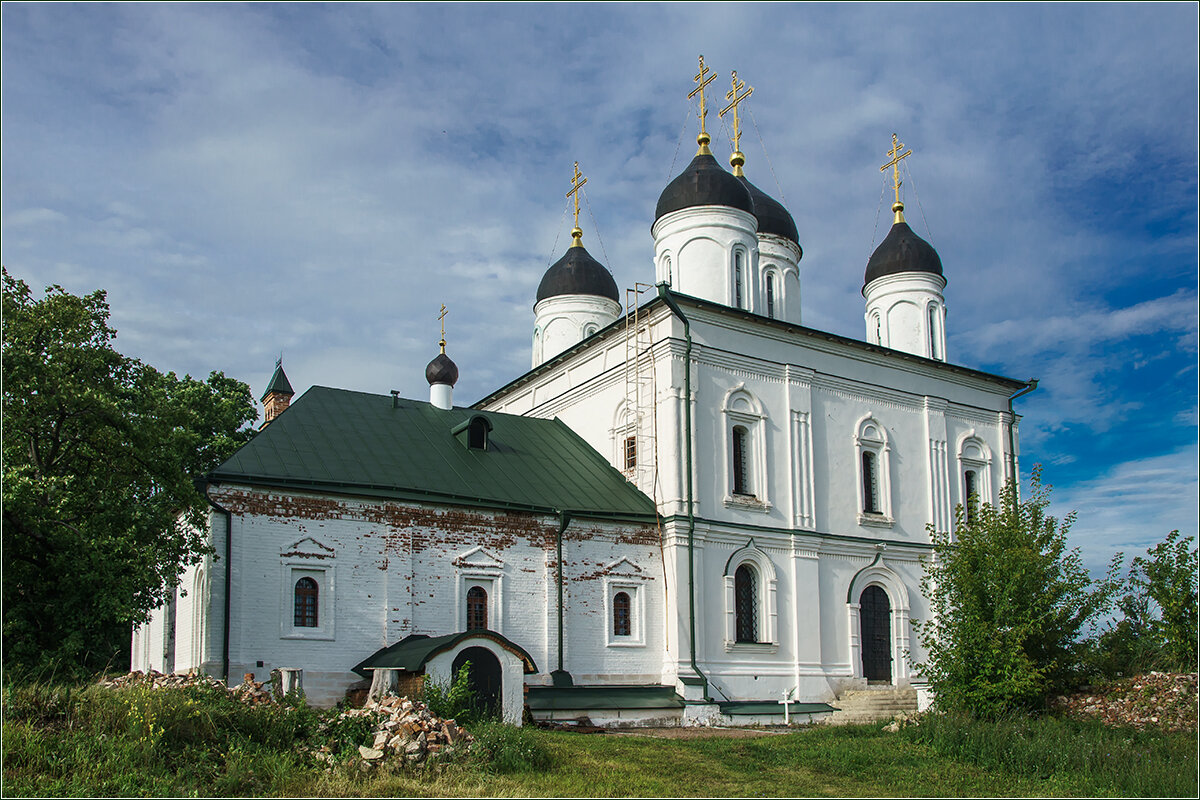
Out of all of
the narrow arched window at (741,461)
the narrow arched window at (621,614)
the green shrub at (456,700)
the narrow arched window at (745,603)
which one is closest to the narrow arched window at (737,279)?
the narrow arched window at (741,461)

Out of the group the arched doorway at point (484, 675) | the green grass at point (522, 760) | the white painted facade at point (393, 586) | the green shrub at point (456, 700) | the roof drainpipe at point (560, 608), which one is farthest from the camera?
the roof drainpipe at point (560, 608)

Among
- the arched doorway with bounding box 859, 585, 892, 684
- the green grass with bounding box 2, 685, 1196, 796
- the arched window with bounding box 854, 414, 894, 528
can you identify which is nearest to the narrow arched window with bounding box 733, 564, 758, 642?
the arched doorway with bounding box 859, 585, 892, 684

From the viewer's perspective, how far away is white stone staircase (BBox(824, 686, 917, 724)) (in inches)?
863

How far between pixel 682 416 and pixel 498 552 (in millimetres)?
4903

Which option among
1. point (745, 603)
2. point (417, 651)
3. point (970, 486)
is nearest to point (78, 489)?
point (417, 651)

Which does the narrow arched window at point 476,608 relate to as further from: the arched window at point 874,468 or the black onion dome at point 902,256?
the black onion dome at point 902,256

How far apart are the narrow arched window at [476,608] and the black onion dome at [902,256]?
16.5 m

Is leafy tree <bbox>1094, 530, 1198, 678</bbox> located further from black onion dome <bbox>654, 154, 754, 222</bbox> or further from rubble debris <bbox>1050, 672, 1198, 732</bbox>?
black onion dome <bbox>654, 154, 754, 222</bbox>

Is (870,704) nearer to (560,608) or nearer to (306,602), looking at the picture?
(560,608)

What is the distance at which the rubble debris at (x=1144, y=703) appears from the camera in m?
14.7

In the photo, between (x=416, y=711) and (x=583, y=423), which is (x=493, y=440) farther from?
(x=416, y=711)

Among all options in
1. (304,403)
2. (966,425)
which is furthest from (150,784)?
(966,425)

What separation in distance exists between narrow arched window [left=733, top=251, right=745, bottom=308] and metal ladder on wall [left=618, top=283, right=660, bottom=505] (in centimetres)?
269

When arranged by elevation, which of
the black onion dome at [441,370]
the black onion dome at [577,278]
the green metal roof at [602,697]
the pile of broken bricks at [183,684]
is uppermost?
the black onion dome at [577,278]
